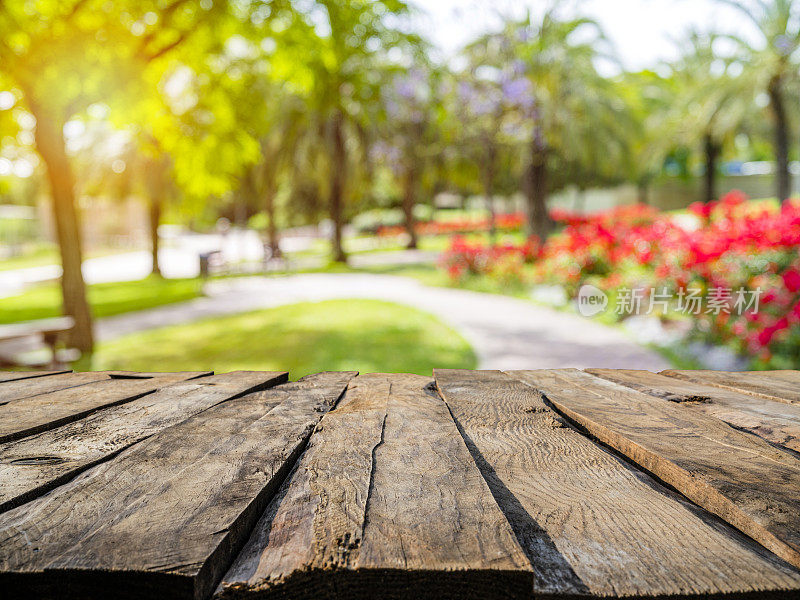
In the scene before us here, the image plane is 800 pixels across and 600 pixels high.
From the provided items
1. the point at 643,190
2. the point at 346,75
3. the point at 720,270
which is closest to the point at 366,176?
the point at 346,75

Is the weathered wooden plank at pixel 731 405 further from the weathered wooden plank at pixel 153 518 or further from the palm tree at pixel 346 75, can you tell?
the palm tree at pixel 346 75

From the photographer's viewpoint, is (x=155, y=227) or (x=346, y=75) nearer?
(x=346, y=75)

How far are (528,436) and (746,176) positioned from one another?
40.1 m

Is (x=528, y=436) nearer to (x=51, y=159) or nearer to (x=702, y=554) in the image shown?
(x=702, y=554)

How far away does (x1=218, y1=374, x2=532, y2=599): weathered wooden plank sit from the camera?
78 centimetres

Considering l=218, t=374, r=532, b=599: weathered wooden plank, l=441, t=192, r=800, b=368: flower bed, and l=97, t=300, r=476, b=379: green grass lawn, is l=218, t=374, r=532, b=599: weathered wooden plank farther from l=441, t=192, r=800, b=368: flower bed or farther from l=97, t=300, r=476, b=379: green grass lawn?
l=441, t=192, r=800, b=368: flower bed

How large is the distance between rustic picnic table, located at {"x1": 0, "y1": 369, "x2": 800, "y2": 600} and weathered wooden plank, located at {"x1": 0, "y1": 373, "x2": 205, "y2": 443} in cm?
1

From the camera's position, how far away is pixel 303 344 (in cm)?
721

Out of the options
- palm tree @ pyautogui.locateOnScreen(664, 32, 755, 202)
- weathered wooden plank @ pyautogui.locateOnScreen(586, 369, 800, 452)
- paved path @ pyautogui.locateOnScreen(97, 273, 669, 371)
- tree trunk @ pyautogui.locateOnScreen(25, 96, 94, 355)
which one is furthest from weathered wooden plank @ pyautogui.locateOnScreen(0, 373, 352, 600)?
palm tree @ pyautogui.locateOnScreen(664, 32, 755, 202)

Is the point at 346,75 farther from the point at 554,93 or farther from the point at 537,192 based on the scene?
the point at 537,192

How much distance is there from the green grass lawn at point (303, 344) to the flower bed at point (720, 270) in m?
2.88

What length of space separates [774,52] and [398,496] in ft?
66.7

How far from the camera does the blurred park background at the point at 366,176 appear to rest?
6.55 meters

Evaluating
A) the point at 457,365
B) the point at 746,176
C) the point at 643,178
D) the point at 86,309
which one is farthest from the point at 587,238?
the point at 746,176
